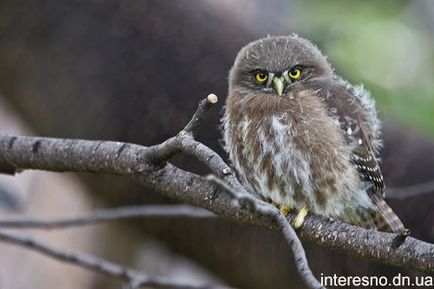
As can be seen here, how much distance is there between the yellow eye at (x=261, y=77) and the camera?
3.87 meters

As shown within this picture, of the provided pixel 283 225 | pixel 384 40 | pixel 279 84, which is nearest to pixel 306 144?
pixel 279 84

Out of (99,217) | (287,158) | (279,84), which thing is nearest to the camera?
(287,158)

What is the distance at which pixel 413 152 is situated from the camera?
4.43 meters

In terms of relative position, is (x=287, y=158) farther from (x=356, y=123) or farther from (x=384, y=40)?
(x=384, y=40)

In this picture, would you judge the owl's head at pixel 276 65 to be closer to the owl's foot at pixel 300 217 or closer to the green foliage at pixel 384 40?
the owl's foot at pixel 300 217

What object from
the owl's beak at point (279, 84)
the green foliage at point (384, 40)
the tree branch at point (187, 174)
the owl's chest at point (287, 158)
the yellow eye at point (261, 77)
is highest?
the green foliage at point (384, 40)

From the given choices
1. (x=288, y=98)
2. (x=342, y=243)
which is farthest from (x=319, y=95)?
(x=342, y=243)

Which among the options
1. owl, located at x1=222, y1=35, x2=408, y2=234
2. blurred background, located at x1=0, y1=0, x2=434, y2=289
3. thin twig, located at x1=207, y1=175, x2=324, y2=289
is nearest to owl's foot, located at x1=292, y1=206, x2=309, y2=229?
owl, located at x1=222, y1=35, x2=408, y2=234

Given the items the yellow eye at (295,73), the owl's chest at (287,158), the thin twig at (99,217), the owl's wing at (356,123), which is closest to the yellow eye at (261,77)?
the yellow eye at (295,73)

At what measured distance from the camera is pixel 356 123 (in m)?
3.62

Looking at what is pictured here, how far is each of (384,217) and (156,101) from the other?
1914 millimetres

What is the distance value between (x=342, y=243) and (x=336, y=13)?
209 inches

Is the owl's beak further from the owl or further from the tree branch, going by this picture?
the tree branch

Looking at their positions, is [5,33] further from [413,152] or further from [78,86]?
[413,152]
